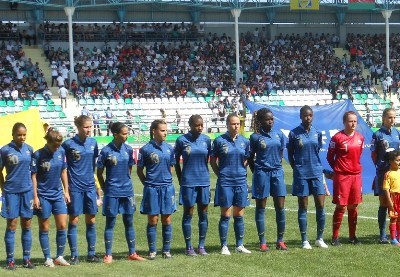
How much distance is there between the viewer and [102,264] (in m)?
12.4

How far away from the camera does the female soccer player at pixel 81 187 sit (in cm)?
1255

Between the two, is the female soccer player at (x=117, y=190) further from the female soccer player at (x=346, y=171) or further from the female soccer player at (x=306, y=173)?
the female soccer player at (x=346, y=171)

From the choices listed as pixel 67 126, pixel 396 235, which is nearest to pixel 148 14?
pixel 67 126

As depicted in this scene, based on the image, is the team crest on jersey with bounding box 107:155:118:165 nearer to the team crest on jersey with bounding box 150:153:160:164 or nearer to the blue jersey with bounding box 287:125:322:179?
the team crest on jersey with bounding box 150:153:160:164

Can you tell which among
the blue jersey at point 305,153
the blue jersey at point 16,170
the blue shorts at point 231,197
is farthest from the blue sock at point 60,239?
the blue jersey at point 305,153

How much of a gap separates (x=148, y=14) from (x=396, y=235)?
4466 cm

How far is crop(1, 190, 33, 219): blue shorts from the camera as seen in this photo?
12094 mm

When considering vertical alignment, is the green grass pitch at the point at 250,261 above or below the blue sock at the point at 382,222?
below

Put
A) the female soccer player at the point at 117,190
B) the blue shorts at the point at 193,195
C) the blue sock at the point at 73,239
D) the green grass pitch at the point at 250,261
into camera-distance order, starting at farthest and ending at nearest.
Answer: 1. the blue shorts at the point at 193,195
2. the female soccer player at the point at 117,190
3. the blue sock at the point at 73,239
4. the green grass pitch at the point at 250,261

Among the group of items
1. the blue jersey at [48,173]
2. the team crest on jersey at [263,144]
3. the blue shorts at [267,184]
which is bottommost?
the blue shorts at [267,184]

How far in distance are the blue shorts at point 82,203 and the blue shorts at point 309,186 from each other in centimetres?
291

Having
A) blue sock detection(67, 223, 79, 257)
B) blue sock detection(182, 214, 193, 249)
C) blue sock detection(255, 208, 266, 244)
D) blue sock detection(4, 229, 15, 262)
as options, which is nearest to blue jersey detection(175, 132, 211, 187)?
blue sock detection(182, 214, 193, 249)

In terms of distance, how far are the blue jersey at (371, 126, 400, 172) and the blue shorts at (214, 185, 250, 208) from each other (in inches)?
86.1

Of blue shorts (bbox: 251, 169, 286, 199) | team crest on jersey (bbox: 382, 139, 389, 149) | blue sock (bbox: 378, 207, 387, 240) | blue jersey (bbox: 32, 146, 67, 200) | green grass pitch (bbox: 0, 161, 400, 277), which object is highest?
team crest on jersey (bbox: 382, 139, 389, 149)
